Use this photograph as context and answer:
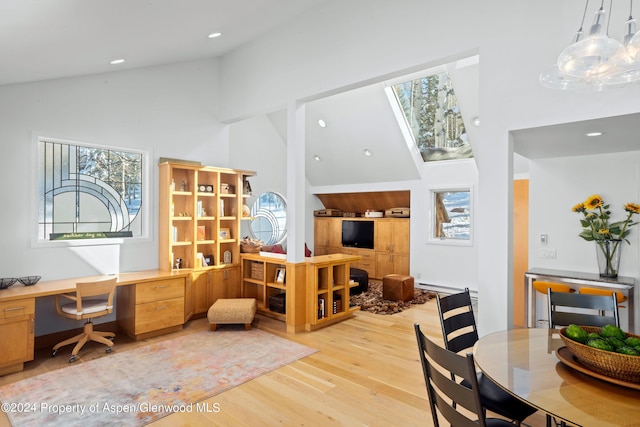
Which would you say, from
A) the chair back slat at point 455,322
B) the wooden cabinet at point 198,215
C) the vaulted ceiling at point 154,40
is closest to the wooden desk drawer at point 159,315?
the wooden cabinet at point 198,215

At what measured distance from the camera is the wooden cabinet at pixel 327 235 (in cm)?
897

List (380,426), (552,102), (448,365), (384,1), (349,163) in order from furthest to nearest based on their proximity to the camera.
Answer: (349,163)
(384,1)
(552,102)
(380,426)
(448,365)

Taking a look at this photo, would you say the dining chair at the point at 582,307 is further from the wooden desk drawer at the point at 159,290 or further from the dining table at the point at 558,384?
the wooden desk drawer at the point at 159,290

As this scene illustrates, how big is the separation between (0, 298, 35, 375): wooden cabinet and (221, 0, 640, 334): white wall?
12.3 ft

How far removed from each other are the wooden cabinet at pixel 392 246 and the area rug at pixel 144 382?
426cm

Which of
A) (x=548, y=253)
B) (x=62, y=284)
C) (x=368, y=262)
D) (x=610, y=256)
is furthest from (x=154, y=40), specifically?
(x=368, y=262)

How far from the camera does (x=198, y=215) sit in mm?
5047

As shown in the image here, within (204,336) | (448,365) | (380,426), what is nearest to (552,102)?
(448,365)

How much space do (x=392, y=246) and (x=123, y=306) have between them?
17.7 feet

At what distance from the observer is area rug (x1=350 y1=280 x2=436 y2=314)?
214 inches

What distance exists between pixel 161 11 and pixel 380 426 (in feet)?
12.0

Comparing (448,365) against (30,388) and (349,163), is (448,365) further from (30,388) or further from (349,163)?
(349,163)

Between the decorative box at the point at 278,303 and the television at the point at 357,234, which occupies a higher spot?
the television at the point at 357,234

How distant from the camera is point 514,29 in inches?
112
